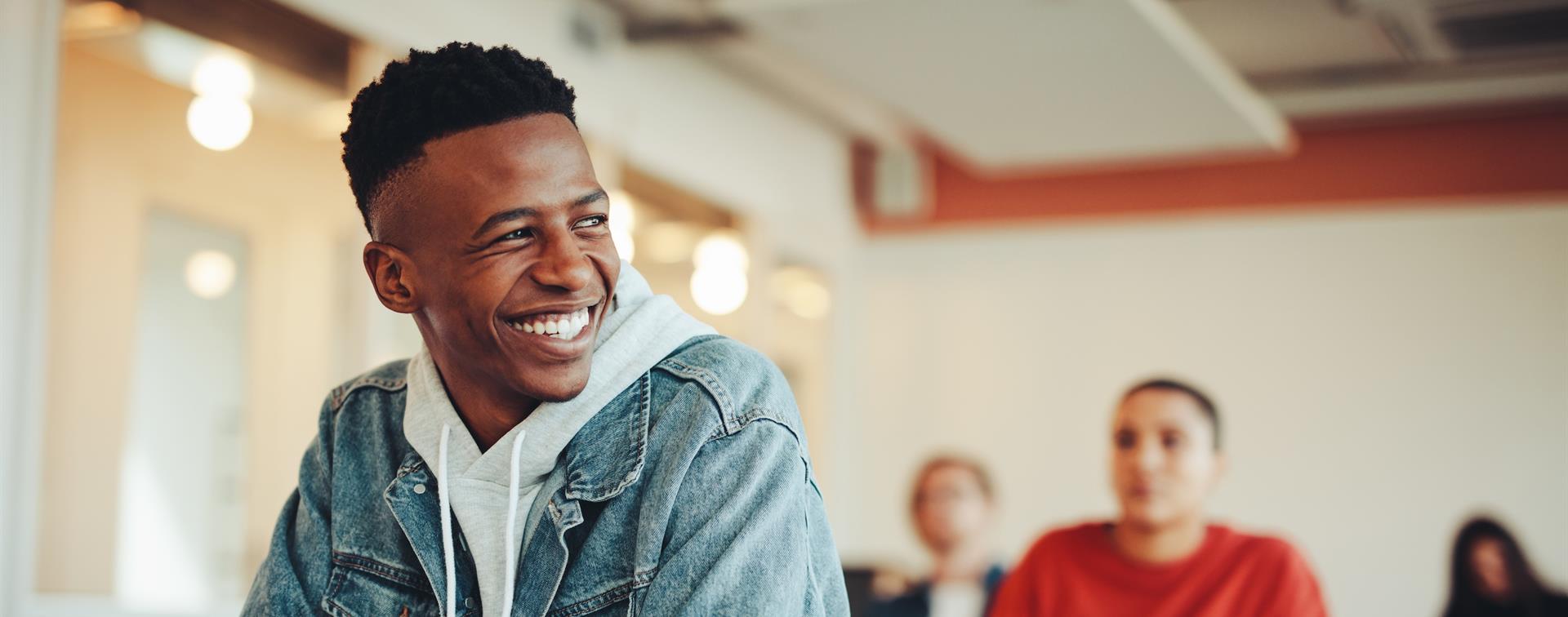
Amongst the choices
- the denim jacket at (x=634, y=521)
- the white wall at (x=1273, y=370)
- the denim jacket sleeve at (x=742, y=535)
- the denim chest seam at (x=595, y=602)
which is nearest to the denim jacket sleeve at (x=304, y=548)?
the denim jacket at (x=634, y=521)

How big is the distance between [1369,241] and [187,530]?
4.66 m

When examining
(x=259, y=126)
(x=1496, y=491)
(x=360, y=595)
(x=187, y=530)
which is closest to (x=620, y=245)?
(x=259, y=126)

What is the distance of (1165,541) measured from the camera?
265cm

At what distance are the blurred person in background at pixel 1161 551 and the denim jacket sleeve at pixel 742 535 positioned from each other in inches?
57.9

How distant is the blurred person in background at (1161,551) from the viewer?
252 centimetres

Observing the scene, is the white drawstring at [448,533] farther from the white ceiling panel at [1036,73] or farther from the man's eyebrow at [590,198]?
the white ceiling panel at [1036,73]

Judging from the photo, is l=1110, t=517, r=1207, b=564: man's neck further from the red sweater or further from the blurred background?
the blurred background

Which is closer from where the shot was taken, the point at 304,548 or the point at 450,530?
the point at 450,530

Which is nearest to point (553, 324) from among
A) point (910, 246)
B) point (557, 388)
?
point (557, 388)

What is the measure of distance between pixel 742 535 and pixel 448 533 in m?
0.29

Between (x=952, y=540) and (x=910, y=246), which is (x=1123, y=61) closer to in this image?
(x=952, y=540)

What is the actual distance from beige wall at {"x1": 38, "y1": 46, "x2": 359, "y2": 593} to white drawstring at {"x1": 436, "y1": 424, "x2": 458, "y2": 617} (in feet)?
6.31

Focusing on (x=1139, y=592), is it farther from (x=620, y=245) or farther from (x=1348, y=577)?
(x=1348, y=577)

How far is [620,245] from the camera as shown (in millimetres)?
4527
